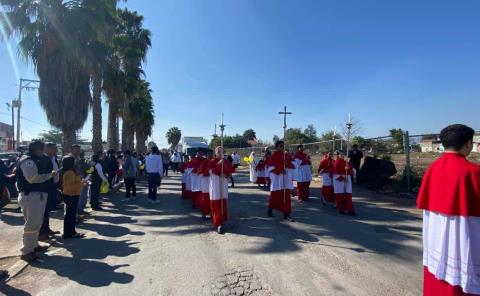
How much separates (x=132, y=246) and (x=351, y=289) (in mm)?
4266

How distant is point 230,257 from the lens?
19.9 ft

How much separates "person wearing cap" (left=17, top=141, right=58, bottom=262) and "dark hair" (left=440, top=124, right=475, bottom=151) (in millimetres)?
6243

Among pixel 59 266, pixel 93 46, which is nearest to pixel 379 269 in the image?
pixel 59 266

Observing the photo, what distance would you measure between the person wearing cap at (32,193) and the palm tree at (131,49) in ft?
58.6

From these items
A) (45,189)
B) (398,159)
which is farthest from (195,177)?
(398,159)

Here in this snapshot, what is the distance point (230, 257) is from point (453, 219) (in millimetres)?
3744

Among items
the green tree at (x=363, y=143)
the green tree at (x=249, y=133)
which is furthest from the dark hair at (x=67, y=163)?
the green tree at (x=249, y=133)

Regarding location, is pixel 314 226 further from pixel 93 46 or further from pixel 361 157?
Answer: pixel 93 46

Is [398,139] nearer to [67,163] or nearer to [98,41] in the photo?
[67,163]

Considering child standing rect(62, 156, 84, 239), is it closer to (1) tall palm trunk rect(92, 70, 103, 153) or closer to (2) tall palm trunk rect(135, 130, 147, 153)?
(1) tall palm trunk rect(92, 70, 103, 153)

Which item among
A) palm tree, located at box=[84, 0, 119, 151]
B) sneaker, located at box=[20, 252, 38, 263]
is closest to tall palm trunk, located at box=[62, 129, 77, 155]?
palm tree, located at box=[84, 0, 119, 151]

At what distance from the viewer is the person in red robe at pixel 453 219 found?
3.08 meters

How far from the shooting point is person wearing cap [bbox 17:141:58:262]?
20.1 ft

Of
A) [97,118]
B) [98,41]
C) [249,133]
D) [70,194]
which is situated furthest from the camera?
[249,133]
